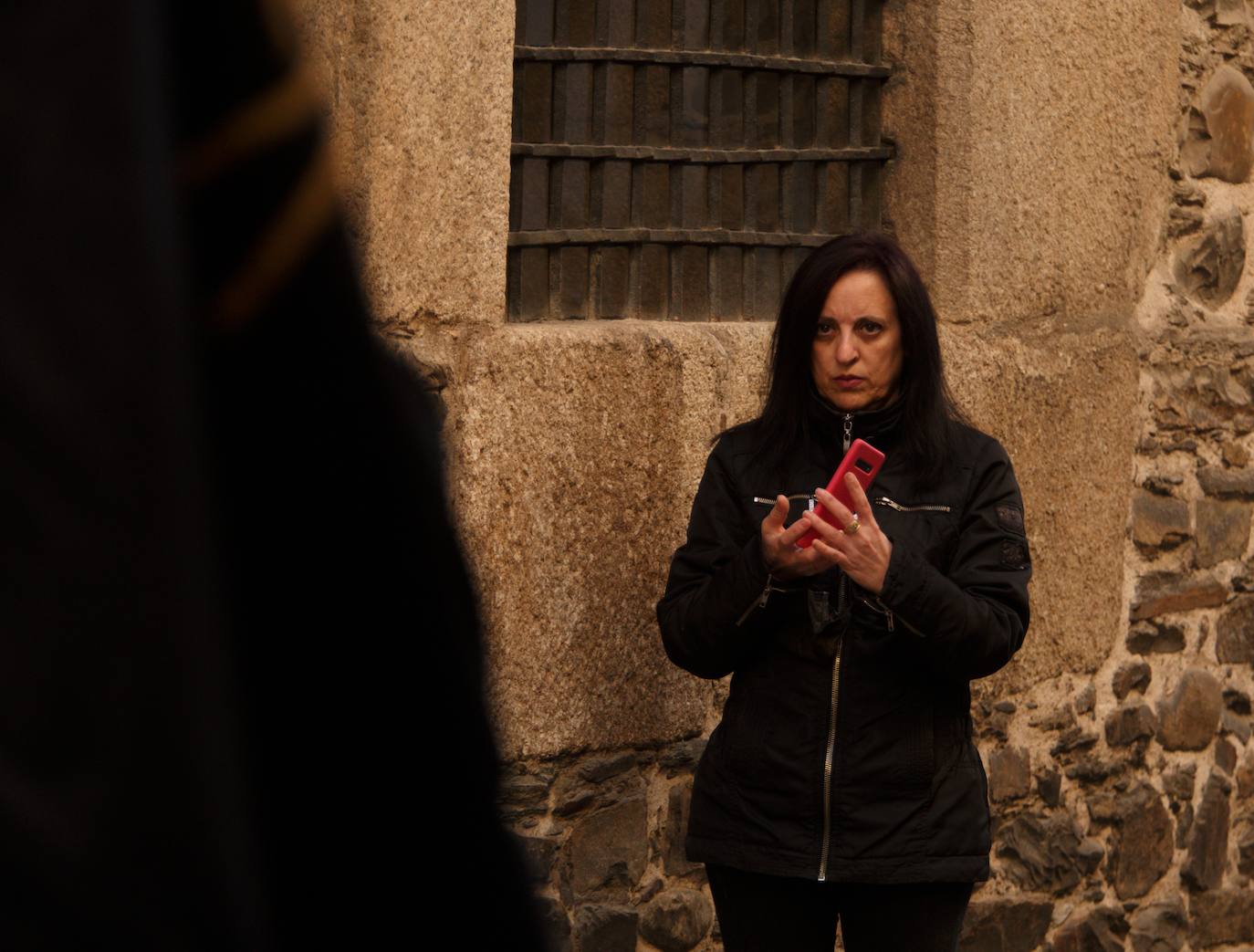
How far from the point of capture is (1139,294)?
14.2ft

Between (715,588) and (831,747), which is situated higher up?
(715,588)

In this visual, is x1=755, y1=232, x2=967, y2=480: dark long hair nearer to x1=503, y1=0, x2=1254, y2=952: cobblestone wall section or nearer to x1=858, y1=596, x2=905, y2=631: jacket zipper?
x1=858, y1=596, x2=905, y2=631: jacket zipper

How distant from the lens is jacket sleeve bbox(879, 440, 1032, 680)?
2.54m

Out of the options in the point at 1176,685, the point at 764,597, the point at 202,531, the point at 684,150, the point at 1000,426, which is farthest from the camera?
the point at 1176,685

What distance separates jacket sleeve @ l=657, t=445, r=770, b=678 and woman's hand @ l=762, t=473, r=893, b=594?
3.4 inches

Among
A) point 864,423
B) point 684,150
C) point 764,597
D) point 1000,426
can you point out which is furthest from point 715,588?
point 1000,426

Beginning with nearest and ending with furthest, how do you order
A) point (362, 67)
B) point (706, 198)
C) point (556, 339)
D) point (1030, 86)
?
point (362, 67)
point (556, 339)
point (706, 198)
point (1030, 86)

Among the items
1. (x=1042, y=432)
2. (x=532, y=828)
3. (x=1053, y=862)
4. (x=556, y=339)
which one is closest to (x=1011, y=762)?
(x=1053, y=862)

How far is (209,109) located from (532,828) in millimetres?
2868

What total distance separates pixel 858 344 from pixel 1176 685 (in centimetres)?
205

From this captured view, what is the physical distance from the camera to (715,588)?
8.84 ft

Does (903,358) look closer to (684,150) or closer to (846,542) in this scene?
(846,542)

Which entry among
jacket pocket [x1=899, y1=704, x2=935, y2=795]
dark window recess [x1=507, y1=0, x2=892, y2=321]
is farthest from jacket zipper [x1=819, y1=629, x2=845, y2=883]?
dark window recess [x1=507, y1=0, x2=892, y2=321]

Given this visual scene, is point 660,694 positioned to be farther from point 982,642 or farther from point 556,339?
point 982,642
